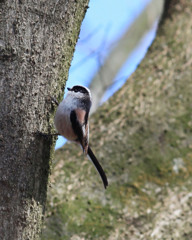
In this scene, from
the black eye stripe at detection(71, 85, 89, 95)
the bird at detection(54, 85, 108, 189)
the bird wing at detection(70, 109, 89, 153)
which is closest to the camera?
the bird at detection(54, 85, 108, 189)

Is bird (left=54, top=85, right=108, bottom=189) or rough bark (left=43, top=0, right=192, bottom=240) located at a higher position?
bird (left=54, top=85, right=108, bottom=189)

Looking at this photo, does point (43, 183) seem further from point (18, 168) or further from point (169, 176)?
point (169, 176)

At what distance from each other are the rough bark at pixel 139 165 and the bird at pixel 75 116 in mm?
440

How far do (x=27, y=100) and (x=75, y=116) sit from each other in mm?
550

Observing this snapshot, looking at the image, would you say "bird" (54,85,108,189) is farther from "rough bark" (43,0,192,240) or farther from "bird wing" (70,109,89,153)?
"rough bark" (43,0,192,240)

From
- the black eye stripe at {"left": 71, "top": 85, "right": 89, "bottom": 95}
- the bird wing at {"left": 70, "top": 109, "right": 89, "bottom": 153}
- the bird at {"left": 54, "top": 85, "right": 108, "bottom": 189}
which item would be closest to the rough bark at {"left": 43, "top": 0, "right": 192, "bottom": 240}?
the bird at {"left": 54, "top": 85, "right": 108, "bottom": 189}

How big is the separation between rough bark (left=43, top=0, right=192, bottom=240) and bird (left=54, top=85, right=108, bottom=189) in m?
0.44

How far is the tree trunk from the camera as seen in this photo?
208 centimetres

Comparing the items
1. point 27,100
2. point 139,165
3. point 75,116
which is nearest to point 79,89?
point 75,116

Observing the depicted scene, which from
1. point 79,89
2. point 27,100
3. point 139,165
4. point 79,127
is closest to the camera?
point 27,100

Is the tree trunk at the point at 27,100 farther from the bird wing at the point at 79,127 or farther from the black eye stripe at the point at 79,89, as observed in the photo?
the black eye stripe at the point at 79,89

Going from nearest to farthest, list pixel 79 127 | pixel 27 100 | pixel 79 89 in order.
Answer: pixel 27 100, pixel 79 127, pixel 79 89

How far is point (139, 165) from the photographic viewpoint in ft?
11.0

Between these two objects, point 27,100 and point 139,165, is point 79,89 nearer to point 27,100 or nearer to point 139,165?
point 27,100
